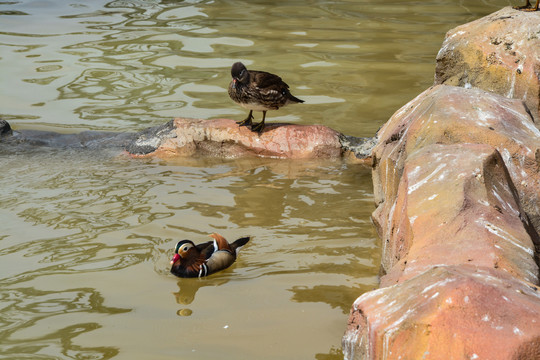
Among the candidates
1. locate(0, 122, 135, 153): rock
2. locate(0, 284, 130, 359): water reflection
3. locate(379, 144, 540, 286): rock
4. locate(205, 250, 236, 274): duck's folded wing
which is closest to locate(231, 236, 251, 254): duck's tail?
locate(205, 250, 236, 274): duck's folded wing

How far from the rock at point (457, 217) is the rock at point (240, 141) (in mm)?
→ 3185

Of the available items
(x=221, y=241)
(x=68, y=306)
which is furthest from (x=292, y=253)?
(x=68, y=306)

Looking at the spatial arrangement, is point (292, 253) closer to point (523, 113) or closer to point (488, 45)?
point (523, 113)

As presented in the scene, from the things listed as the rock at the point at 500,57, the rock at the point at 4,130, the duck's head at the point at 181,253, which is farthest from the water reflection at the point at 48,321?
the rock at the point at 500,57

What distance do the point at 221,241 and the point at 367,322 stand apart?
7.90ft

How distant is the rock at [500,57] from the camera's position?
703 cm

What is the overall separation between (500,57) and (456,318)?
453cm

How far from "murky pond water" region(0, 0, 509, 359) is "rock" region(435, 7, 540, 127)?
1.32 metres

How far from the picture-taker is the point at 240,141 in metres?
8.09

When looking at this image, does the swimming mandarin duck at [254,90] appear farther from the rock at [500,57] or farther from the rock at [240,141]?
the rock at [500,57]

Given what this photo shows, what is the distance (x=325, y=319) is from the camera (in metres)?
4.78

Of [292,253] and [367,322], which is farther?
[292,253]

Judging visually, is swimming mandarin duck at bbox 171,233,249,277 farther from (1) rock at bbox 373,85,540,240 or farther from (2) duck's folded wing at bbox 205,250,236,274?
(1) rock at bbox 373,85,540,240

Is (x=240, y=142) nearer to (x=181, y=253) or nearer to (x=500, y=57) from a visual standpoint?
(x=500, y=57)
